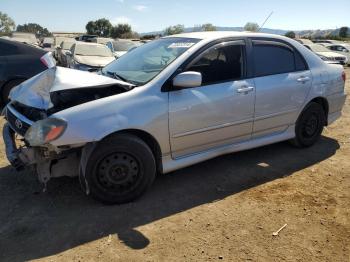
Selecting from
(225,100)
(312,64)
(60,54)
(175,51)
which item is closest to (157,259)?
(225,100)

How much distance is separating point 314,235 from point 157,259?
1416mm

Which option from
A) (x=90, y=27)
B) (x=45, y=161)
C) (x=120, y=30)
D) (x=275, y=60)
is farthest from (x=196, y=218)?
(x=90, y=27)

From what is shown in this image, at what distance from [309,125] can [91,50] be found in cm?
883

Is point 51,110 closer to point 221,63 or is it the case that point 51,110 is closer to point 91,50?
point 221,63

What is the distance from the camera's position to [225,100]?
4281 mm

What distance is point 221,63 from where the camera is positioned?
4398 mm

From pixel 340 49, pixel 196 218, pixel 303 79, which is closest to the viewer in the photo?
pixel 196 218

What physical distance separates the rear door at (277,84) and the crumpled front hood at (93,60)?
22.3 feet

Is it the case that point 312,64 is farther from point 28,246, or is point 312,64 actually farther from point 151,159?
point 28,246

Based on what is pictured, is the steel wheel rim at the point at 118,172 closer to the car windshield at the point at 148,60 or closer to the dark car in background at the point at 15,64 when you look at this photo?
the car windshield at the point at 148,60

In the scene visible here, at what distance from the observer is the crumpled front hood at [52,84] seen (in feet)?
12.3

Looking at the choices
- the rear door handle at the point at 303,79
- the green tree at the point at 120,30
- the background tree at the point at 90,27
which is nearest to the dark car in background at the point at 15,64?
the rear door handle at the point at 303,79

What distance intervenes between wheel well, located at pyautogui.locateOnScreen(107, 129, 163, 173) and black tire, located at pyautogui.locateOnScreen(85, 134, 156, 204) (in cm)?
6

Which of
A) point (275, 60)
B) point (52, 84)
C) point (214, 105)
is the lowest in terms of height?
point (214, 105)
